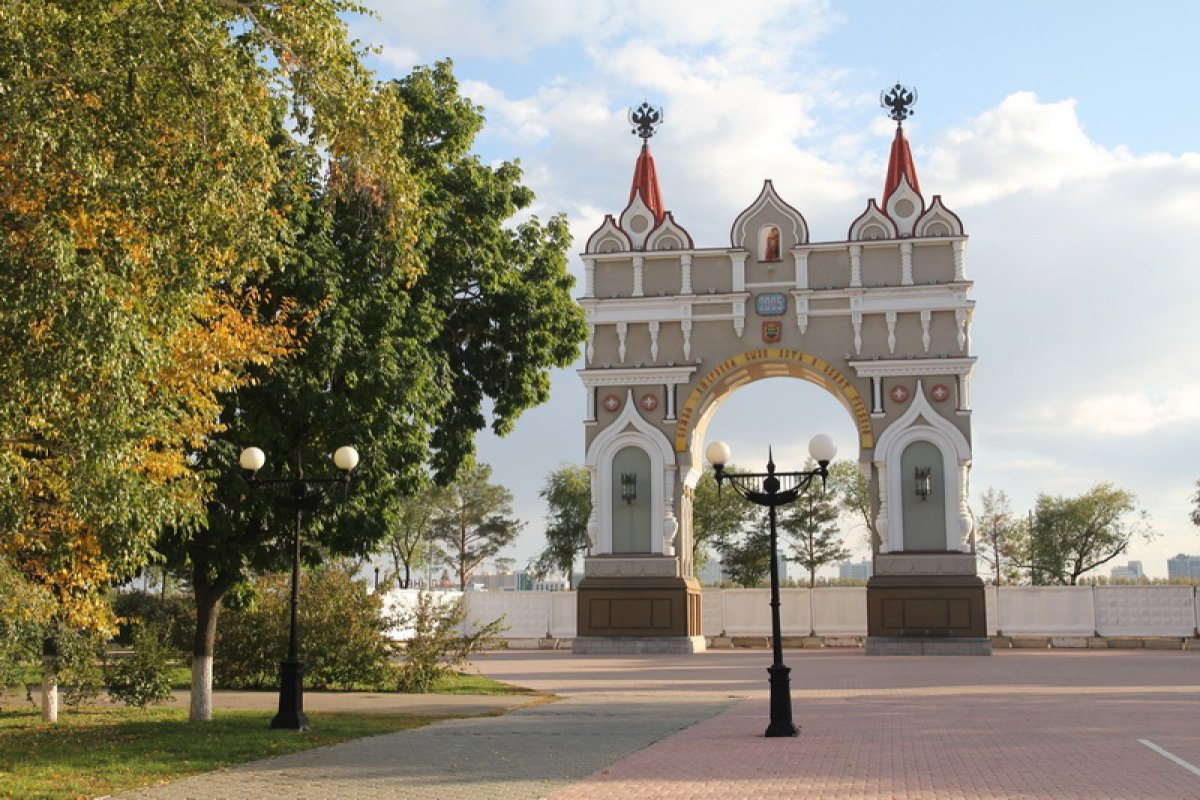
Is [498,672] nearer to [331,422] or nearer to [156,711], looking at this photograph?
[156,711]

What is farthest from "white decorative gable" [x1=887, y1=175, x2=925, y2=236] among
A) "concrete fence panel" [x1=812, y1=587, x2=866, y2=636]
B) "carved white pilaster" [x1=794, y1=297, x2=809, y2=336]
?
"concrete fence panel" [x1=812, y1=587, x2=866, y2=636]

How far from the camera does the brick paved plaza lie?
10820 millimetres

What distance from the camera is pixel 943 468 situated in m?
36.3

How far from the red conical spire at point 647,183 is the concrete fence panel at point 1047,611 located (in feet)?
54.1

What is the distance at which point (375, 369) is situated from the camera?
16.5 metres

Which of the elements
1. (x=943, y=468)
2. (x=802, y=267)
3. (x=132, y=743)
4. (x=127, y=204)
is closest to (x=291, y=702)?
(x=132, y=743)

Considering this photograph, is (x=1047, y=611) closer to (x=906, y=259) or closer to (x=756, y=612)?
(x=756, y=612)

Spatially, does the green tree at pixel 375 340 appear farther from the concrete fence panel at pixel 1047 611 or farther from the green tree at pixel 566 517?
the green tree at pixel 566 517

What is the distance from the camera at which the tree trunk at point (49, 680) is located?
16.4m

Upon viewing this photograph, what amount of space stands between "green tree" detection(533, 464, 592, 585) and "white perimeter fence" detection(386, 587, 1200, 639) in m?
23.3

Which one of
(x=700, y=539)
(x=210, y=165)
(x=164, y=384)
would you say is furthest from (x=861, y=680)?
(x=700, y=539)

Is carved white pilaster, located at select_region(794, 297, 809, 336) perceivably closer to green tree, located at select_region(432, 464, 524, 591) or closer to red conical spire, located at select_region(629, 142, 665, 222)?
red conical spire, located at select_region(629, 142, 665, 222)

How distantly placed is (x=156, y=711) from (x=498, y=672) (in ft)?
36.2

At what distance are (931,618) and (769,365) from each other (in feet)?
28.6
